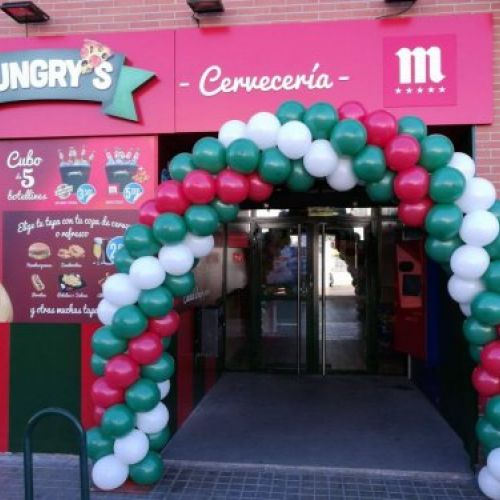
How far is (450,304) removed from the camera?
530cm

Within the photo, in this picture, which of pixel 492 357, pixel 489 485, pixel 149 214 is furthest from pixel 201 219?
pixel 489 485

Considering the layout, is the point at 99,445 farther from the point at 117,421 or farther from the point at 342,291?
the point at 342,291

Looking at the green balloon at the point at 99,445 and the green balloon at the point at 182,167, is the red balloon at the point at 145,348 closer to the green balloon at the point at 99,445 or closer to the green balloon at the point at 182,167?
the green balloon at the point at 99,445

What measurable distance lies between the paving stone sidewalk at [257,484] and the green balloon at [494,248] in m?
1.81

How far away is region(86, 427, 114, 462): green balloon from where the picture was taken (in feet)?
13.2

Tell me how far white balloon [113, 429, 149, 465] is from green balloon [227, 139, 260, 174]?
208cm

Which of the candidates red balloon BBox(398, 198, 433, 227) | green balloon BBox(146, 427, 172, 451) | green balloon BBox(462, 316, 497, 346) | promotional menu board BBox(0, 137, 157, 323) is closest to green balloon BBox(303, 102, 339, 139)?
red balloon BBox(398, 198, 433, 227)

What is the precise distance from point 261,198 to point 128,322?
129 centimetres

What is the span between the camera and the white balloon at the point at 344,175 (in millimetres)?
3734

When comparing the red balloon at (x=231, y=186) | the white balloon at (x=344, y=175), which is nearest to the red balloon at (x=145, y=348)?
the red balloon at (x=231, y=186)

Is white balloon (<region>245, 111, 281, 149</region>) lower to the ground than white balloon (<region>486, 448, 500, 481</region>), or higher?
higher

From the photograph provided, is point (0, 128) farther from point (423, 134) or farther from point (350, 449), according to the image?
point (350, 449)

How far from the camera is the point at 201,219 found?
379 centimetres

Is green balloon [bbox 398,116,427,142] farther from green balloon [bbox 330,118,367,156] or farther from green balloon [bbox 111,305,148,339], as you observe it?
green balloon [bbox 111,305,148,339]
